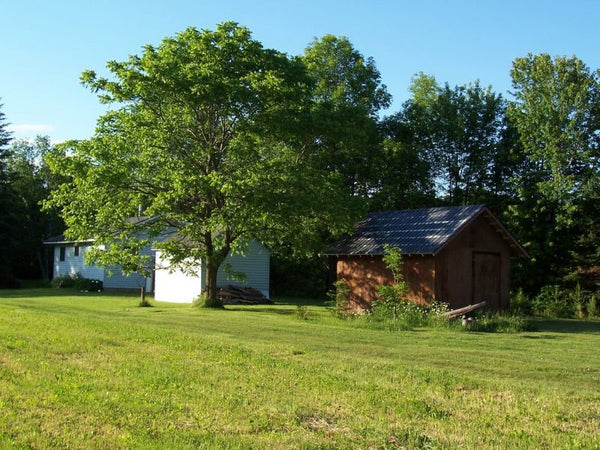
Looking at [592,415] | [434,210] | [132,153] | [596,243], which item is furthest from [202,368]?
[596,243]

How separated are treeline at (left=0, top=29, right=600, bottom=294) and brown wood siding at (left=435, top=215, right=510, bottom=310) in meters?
4.64

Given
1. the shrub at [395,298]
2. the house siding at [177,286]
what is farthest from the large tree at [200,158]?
the house siding at [177,286]

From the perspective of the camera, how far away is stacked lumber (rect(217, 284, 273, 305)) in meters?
35.0

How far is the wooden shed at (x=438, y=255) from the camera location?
84.7 ft

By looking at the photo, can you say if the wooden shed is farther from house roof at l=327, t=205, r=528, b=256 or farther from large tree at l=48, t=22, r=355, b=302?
large tree at l=48, t=22, r=355, b=302

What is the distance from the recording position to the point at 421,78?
53969mm

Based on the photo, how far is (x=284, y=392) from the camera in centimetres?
936

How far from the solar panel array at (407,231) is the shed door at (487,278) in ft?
6.48

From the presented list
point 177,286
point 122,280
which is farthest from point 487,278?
point 122,280

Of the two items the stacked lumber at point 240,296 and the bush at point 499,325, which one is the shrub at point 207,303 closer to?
the stacked lumber at point 240,296

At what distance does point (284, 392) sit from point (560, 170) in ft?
107

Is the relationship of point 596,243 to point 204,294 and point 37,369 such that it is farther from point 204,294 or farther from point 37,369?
point 37,369

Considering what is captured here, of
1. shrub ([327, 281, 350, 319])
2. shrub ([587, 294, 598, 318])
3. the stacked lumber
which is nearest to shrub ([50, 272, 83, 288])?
the stacked lumber

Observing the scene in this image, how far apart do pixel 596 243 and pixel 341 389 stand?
1177 inches
